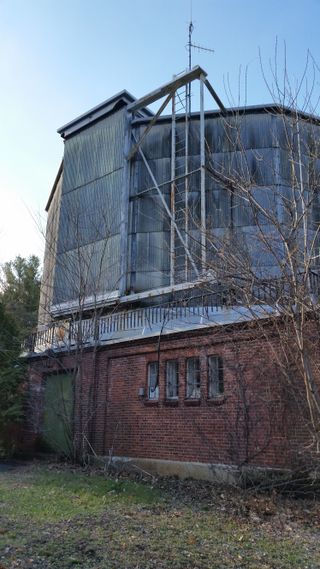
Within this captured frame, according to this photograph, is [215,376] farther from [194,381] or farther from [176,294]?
[176,294]

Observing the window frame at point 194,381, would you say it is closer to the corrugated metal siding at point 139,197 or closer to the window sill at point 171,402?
the window sill at point 171,402

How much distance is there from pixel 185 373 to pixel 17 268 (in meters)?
33.7

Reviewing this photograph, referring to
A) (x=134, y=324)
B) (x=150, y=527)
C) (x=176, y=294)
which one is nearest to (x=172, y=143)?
(x=176, y=294)

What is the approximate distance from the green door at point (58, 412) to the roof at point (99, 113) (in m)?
13.2

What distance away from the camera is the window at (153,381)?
42.9 ft

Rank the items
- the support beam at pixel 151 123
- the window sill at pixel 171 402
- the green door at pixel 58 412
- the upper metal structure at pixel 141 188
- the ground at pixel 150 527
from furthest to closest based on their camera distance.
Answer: the support beam at pixel 151 123 → the upper metal structure at pixel 141 188 → the green door at pixel 58 412 → the window sill at pixel 171 402 → the ground at pixel 150 527

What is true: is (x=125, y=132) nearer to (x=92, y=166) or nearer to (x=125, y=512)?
(x=92, y=166)

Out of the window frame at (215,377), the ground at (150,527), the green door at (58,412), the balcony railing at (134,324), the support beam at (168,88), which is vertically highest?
the support beam at (168,88)

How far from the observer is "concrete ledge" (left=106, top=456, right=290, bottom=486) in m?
9.37

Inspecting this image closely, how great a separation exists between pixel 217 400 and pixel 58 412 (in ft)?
20.1

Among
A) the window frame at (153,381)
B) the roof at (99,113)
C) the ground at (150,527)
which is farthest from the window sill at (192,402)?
the roof at (99,113)

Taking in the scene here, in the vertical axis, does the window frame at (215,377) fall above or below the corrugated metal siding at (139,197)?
below

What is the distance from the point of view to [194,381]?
12289 millimetres

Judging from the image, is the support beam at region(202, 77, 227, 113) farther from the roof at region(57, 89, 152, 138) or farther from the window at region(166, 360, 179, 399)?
the window at region(166, 360, 179, 399)
